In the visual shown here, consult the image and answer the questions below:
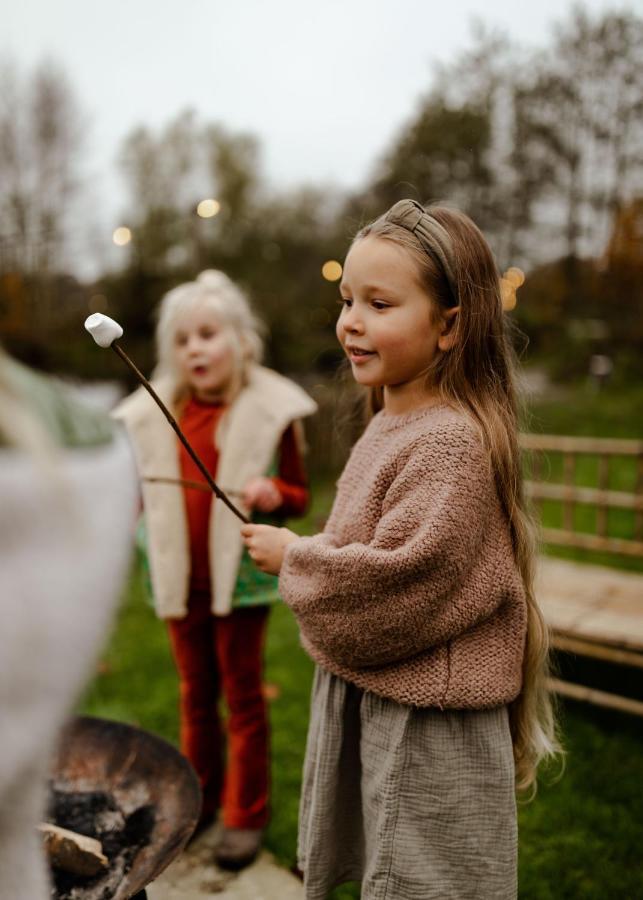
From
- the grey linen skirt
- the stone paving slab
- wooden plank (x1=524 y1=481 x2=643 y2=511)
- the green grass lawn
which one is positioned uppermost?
the grey linen skirt

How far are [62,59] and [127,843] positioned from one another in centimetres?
1198

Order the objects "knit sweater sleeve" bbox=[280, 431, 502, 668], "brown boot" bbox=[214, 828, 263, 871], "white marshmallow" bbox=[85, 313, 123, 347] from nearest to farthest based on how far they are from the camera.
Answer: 1. "white marshmallow" bbox=[85, 313, 123, 347]
2. "knit sweater sleeve" bbox=[280, 431, 502, 668]
3. "brown boot" bbox=[214, 828, 263, 871]

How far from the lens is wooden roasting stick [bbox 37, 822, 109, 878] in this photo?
1.89 m

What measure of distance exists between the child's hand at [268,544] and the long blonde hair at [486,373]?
50 centimetres

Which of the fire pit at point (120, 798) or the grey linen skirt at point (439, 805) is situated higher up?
the grey linen skirt at point (439, 805)

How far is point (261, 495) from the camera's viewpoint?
96.1 inches

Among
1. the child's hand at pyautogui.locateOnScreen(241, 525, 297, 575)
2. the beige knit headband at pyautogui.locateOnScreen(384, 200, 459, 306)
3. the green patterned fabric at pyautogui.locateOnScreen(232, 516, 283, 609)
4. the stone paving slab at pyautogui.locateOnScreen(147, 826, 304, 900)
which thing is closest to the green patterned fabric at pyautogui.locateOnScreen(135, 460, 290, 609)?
the green patterned fabric at pyautogui.locateOnScreen(232, 516, 283, 609)

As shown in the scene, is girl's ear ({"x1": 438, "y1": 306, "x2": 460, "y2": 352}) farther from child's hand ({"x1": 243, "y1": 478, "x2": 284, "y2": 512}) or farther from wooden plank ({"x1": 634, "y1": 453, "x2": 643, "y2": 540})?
wooden plank ({"x1": 634, "y1": 453, "x2": 643, "y2": 540})

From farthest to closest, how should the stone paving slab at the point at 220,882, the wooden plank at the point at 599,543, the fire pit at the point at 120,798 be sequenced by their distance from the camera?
1. the wooden plank at the point at 599,543
2. the stone paving slab at the point at 220,882
3. the fire pit at the point at 120,798

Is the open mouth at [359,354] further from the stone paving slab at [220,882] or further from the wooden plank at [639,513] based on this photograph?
the wooden plank at [639,513]

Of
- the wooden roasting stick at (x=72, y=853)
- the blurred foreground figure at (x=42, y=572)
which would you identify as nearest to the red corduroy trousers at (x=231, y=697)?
the wooden roasting stick at (x=72, y=853)

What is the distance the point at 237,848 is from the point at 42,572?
89.1 inches

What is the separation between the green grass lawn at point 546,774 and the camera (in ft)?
8.42

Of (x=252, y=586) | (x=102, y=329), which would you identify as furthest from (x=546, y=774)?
(x=102, y=329)
